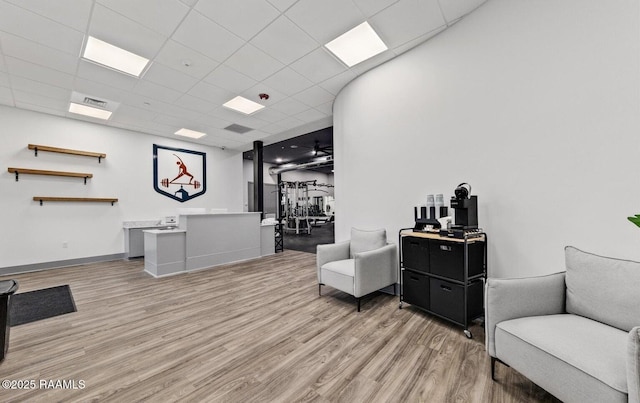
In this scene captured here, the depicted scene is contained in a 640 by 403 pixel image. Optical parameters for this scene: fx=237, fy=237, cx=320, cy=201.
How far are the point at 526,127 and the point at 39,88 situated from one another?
22.2ft

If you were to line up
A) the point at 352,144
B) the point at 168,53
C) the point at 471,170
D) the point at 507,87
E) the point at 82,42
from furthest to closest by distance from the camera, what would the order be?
the point at 352,144
the point at 168,53
the point at 82,42
the point at 471,170
the point at 507,87

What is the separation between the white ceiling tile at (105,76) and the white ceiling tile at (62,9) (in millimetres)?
839

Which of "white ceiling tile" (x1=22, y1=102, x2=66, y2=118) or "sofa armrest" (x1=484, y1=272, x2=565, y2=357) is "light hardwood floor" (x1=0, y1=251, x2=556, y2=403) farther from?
"white ceiling tile" (x1=22, y1=102, x2=66, y2=118)

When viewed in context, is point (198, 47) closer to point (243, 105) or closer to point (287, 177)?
point (243, 105)

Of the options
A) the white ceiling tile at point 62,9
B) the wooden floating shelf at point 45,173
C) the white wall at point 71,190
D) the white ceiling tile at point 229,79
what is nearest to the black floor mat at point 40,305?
the white wall at point 71,190

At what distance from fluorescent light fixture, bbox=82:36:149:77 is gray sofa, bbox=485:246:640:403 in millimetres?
4762

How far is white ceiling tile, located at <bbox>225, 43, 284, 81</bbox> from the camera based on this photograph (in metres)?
3.10

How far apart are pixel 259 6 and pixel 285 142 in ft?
17.2

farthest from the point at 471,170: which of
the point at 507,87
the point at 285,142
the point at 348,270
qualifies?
the point at 285,142

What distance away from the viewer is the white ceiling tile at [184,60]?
2986 mm

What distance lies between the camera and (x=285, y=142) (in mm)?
7633

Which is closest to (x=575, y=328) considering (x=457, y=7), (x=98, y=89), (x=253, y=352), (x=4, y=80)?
(x=253, y=352)

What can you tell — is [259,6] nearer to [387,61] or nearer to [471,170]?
[387,61]

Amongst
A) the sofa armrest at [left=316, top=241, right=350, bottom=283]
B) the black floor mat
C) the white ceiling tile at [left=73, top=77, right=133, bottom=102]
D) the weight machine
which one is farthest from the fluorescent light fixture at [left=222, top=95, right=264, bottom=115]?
the weight machine
